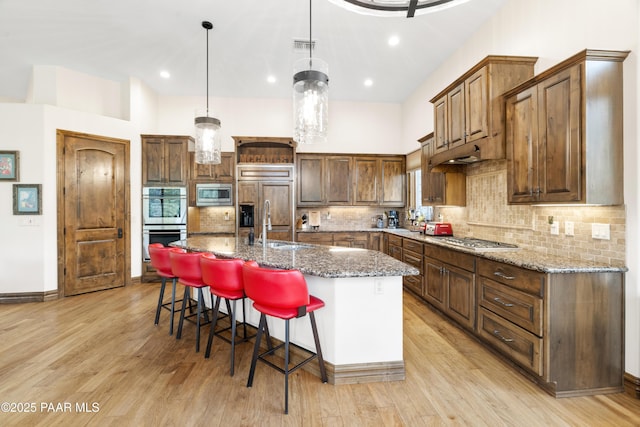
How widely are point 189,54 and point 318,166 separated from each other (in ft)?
9.05

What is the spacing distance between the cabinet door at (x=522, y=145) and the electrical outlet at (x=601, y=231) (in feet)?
1.44

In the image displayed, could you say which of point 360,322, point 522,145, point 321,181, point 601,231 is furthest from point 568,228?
point 321,181

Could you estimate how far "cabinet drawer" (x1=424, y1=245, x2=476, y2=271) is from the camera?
9.65 ft

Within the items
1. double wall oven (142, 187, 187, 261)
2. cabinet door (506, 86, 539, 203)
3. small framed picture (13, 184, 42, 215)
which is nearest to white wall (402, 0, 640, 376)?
cabinet door (506, 86, 539, 203)

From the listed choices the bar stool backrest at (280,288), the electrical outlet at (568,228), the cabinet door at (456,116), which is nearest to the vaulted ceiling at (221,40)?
the cabinet door at (456,116)

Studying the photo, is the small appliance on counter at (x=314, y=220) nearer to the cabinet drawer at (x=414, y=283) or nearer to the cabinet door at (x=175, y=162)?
the cabinet drawer at (x=414, y=283)

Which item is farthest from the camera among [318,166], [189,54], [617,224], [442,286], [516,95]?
[318,166]

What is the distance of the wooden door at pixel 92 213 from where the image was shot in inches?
178

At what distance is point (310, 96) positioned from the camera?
2518 millimetres

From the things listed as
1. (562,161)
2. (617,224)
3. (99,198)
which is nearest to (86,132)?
(99,198)

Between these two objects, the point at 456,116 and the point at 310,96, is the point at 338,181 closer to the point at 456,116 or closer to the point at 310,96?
the point at 456,116

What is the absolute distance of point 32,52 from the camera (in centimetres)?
426

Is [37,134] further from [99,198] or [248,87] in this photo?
A: [248,87]

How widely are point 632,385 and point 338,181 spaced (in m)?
4.61
